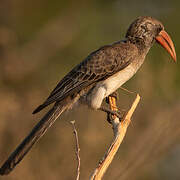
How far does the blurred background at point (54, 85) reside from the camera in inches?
332

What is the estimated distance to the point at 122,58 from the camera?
650cm

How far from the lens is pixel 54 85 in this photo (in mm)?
10367

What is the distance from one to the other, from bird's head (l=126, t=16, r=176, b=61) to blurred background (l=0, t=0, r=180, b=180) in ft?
3.64

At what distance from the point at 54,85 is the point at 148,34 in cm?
388

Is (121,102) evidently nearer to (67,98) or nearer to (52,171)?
(52,171)

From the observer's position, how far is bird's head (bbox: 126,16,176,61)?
6.93 metres

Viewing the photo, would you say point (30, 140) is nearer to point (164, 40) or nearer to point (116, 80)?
point (116, 80)

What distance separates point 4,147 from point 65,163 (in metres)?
1.20

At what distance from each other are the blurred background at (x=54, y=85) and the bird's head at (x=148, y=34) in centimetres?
111

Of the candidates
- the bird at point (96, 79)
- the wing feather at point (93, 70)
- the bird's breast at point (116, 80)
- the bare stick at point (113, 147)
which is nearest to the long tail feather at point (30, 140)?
the bird at point (96, 79)

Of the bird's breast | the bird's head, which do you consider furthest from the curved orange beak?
the bird's breast

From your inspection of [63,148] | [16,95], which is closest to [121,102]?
[63,148]

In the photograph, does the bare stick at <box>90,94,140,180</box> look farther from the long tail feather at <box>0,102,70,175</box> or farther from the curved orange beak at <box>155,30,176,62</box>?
the curved orange beak at <box>155,30,176,62</box>

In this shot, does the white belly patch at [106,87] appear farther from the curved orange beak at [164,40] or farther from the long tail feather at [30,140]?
the curved orange beak at [164,40]
